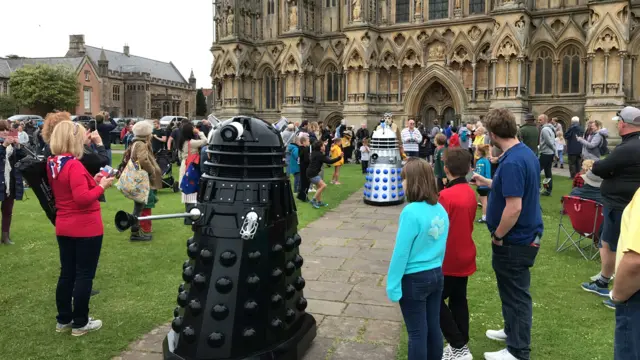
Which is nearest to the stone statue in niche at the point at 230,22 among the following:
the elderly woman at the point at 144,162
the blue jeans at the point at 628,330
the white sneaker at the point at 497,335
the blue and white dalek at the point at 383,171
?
the blue and white dalek at the point at 383,171

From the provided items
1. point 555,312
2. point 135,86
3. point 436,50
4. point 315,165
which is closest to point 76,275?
point 555,312

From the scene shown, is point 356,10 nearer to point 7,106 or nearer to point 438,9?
point 438,9

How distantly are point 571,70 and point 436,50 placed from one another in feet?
22.1

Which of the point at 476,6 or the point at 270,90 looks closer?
the point at 476,6

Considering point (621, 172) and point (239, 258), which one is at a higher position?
point (621, 172)

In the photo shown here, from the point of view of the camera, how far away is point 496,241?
14.2 feet

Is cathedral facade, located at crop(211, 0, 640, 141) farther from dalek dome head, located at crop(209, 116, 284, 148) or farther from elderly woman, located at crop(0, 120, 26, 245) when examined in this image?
dalek dome head, located at crop(209, 116, 284, 148)

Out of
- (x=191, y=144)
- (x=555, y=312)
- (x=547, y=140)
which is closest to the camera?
(x=555, y=312)

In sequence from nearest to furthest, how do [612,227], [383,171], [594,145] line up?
[612,227], [383,171], [594,145]

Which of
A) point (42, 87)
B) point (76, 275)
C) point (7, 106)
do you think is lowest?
point (76, 275)

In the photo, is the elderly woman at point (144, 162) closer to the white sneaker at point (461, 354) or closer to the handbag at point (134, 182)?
the handbag at point (134, 182)

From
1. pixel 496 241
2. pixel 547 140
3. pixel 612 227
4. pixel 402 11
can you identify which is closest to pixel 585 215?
pixel 612 227

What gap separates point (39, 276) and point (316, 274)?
3725mm

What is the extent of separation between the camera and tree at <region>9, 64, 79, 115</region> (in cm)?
6053
